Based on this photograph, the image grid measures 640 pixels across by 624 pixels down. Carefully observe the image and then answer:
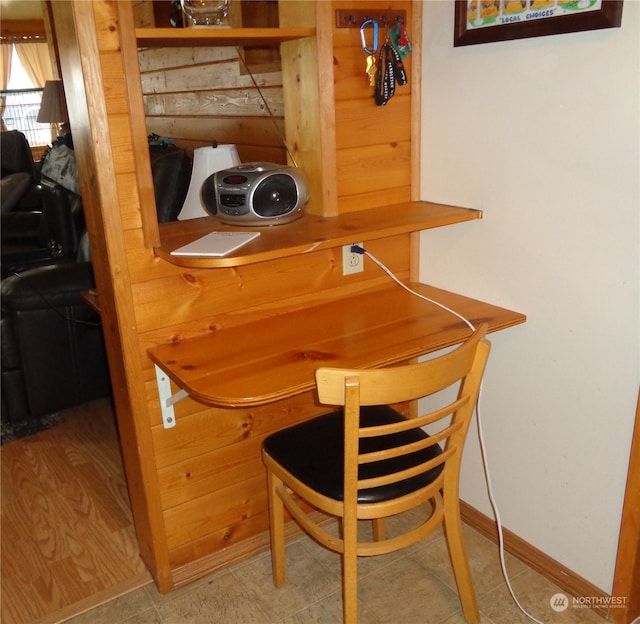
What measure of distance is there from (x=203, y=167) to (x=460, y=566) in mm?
1339

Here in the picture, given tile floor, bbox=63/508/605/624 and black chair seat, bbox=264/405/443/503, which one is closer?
black chair seat, bbox=264/405/443/503

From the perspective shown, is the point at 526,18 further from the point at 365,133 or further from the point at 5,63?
the point at 5,63

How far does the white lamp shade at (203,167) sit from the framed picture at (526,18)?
0.74 meters

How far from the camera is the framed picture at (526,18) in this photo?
133 cm

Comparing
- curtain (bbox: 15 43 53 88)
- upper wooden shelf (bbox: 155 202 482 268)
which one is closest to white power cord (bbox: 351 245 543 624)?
upper wooden shelf (bbox: 155 202 482 268)

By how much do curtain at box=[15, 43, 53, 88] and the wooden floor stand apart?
565 cm

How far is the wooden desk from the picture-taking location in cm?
136

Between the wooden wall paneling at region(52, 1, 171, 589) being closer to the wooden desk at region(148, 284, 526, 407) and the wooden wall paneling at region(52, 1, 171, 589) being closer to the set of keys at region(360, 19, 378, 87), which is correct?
the wooden desk at region(148, 284, 526, 407)

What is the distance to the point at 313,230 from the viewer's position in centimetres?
162

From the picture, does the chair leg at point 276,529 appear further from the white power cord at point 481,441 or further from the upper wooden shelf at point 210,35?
the upper wooden shelf at point 210,35

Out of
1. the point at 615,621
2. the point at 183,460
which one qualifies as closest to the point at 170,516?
the point at 183,460

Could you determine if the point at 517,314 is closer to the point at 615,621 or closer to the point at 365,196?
the point at 365,196

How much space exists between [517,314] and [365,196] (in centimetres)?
55

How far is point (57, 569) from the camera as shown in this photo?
6.22 ft
